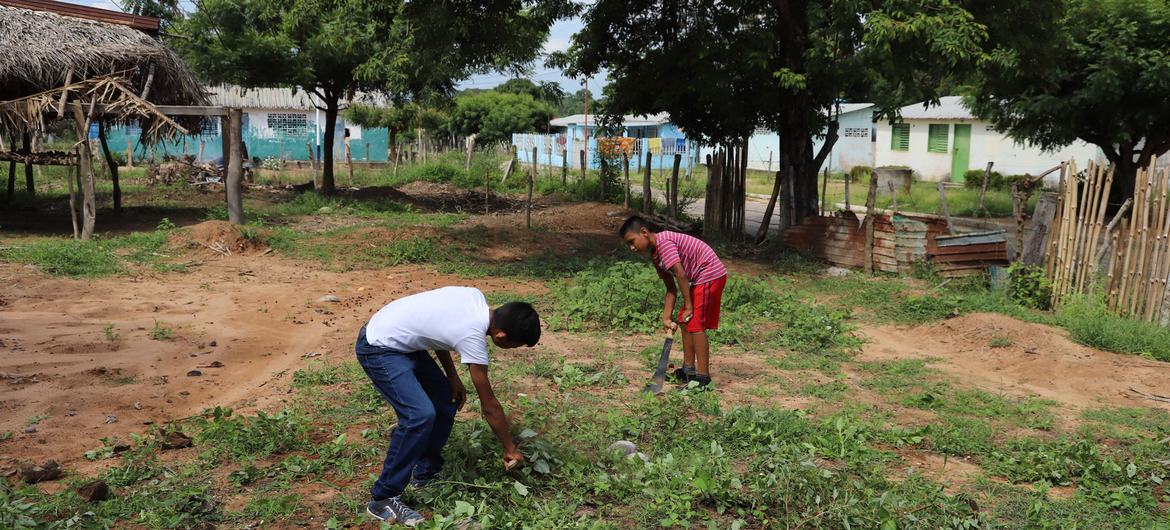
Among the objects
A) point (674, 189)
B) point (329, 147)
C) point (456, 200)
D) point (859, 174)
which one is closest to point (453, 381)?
point (674, 189)

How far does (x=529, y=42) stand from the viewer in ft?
50.7

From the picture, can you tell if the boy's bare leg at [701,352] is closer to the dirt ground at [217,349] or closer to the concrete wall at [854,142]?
the dirt ground at [217,349]

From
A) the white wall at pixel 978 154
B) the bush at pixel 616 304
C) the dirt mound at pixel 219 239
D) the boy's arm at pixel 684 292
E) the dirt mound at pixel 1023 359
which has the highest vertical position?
the white wall at pixel 978 154

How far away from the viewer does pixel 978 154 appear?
1211 inches

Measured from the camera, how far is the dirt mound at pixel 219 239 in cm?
1255

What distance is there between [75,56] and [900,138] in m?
28.1

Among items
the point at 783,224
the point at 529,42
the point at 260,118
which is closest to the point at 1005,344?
the point at 783,224

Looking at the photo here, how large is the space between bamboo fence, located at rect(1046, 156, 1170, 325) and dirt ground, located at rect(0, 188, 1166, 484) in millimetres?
1093

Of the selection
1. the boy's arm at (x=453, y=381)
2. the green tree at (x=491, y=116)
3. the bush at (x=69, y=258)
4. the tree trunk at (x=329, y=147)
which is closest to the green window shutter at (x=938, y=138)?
the green tree at (x=491, y=116)

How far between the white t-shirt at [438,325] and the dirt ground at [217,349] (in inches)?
89.4

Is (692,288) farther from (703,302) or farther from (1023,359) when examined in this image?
(1023,359)

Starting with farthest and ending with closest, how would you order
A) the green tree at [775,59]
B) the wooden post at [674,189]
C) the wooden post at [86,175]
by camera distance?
the wooden post at [674,189]
the wooden post at [86,175]
the green tree at [775,59]

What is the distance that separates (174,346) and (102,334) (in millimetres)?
758

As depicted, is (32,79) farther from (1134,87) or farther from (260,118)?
(260,118)
